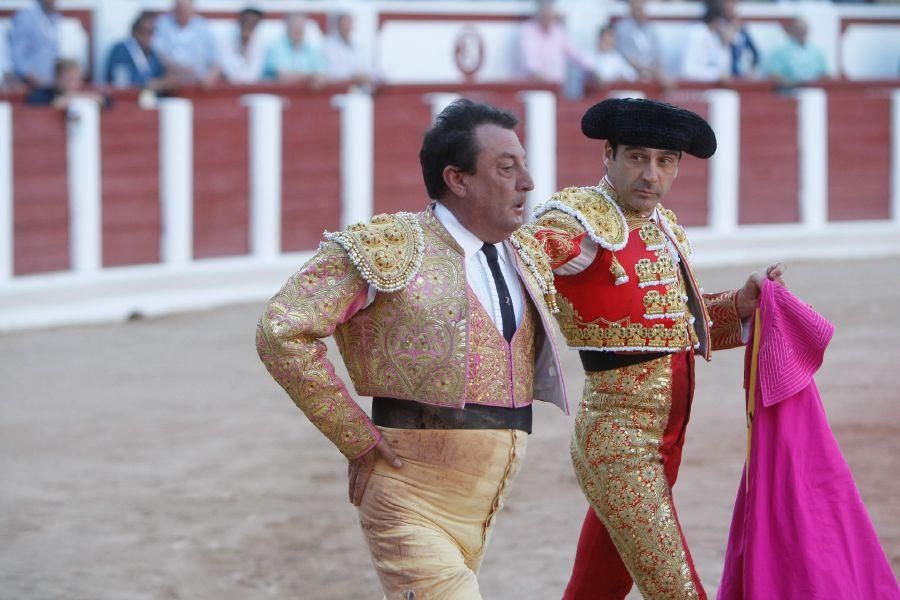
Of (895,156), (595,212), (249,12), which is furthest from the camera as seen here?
(895,156)

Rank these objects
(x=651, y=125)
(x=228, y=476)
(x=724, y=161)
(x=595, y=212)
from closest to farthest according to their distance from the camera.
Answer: (x=651, y=125) < (x=595, y=212) < (x=228, y=476) < (x=724, y=161)

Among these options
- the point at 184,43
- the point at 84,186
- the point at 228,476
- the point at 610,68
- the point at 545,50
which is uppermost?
the point at 545,50

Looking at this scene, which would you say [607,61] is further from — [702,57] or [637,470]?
[637,470]

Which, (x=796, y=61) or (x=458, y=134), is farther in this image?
(x=796, y=61)

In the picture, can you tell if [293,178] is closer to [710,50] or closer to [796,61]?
[710,50]

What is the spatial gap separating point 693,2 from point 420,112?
142 inches

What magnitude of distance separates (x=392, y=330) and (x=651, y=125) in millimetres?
791

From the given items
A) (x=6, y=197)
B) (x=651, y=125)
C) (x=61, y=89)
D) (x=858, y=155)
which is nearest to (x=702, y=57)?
(x=858, y=155)

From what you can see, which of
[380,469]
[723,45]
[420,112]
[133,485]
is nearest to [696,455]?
[133,485]

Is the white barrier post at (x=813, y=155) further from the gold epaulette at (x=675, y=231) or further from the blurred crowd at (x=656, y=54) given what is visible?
the gold epaulette at (x=675, y=231)

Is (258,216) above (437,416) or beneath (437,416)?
above

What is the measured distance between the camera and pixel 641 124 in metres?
3.58

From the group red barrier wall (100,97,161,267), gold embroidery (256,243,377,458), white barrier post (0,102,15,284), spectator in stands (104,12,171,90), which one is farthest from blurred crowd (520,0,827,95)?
gold embroidery (256,243,377,458)

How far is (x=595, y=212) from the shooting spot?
369 cm
